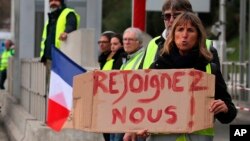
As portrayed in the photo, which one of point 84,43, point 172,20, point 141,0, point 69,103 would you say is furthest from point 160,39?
point 141,0

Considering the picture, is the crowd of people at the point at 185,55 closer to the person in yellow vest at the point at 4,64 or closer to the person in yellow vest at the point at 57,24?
the person in yellow vest at the point at 57,24

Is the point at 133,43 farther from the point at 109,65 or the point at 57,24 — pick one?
the point at 57,24

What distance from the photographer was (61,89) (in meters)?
8.50

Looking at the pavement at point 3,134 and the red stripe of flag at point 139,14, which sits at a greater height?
the red stripe of flag at point 139,14

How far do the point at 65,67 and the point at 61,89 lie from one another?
9.4 inches

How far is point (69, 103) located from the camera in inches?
328

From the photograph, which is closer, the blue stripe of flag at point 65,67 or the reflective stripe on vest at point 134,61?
the reflective stripe on vest at point 134,61

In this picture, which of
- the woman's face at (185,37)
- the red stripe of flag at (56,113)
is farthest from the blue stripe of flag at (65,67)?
the woman's face at (185,37)

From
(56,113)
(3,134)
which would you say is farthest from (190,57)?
(3,134)

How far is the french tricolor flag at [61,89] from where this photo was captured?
827 cm

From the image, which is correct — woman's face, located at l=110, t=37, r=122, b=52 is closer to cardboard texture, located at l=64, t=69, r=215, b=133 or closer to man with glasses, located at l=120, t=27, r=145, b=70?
man with glasses, located at l=120, t=27, r=145, b=70

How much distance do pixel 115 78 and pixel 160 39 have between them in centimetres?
54

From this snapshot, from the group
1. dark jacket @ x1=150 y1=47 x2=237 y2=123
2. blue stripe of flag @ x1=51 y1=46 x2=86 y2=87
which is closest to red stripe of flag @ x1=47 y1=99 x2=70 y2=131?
blue stripe of flag @ x1=51 y1=46 x2=86 y2=87

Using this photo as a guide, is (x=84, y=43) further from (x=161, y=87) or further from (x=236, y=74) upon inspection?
(x=236, y=74)
